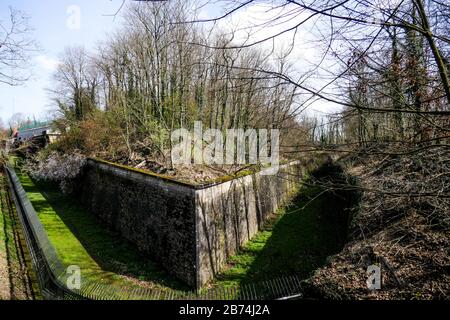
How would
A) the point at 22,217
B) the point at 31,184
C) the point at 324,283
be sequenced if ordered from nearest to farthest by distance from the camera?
the point at 324,283 < the point at 22,217 < the point at 31,184

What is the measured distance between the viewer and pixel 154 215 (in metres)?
11.3

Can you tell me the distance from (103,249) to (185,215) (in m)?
4.93

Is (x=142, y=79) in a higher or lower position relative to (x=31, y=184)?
higher

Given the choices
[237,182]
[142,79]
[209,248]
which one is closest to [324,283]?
[209,248]

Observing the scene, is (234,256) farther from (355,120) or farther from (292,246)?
(355,120)

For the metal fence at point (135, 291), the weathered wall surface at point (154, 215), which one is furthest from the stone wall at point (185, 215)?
the metal fence at point (135, 291)

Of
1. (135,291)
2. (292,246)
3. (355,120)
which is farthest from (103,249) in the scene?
(355,120)

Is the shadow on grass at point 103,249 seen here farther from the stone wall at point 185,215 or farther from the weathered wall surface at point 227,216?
the weathered wall surface at point 227,216

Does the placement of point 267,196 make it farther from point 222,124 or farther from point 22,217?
point 22,217

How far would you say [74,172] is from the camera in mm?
20062

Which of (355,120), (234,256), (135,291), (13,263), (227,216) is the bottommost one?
(234,256)

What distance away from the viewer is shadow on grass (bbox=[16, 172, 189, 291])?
32.6 feet

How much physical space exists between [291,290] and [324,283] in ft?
10.2

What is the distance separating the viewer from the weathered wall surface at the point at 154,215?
31.6 ft
